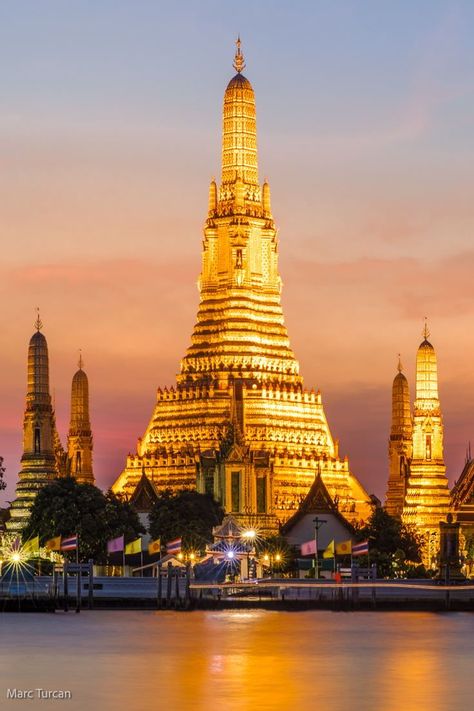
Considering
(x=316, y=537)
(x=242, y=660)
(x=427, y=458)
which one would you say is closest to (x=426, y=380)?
(x=427, y=458)

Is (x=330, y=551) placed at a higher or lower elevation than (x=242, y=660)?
higher

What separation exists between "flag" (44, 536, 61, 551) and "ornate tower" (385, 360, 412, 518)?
43573mm

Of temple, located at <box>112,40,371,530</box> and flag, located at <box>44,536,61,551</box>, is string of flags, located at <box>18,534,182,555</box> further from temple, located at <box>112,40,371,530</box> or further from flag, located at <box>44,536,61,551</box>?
temple, located at <box>112,40,371,530</box>

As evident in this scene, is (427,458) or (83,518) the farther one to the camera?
(427,458)

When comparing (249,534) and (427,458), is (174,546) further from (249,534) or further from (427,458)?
(427,458)

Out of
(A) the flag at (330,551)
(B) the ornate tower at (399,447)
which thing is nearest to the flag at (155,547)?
(A) the flag at (330,551)

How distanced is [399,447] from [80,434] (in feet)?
74.1

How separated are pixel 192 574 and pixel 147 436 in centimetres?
3292

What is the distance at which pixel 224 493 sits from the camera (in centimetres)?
15662

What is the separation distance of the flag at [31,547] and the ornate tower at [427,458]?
113 feet

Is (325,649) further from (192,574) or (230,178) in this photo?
(230,178)

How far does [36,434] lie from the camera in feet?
525

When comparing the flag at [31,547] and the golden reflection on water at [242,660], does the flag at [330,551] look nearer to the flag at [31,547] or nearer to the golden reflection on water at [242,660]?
the golden reflection on water at [242,660]

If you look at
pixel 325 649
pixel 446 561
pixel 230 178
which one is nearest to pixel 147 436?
pixel 230 178
